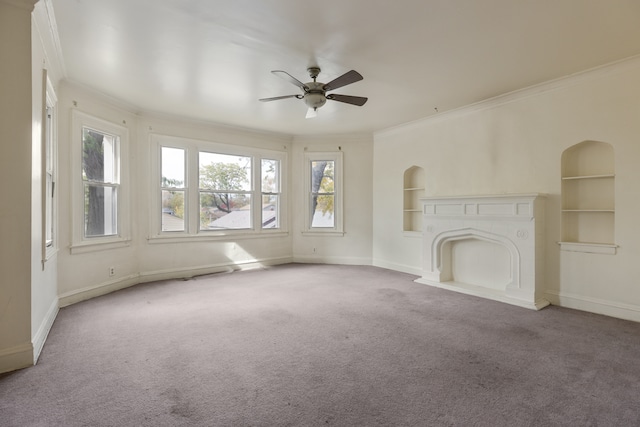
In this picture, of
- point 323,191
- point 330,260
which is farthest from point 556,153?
point 330,260

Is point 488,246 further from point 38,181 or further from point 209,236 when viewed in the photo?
point 38,181

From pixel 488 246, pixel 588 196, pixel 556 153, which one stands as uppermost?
pixel 556 153

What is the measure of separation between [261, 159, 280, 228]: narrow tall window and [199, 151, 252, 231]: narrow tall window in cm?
34

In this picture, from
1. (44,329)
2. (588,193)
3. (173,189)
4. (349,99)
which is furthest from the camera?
(173,189)

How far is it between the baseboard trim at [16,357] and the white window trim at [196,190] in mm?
2866

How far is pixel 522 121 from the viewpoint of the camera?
4.20m

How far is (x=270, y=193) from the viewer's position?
659 cm

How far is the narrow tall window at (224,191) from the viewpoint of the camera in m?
5.77

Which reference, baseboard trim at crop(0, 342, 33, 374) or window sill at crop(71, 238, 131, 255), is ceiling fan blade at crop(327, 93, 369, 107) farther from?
window sill at crop(71, 238, 131, 255)

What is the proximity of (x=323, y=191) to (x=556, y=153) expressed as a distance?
409cm

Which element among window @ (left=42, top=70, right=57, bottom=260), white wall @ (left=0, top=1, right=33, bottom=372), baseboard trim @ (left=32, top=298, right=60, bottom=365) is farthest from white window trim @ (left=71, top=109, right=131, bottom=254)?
white wall @ (left=0, top=1, right=33, bottom=372)

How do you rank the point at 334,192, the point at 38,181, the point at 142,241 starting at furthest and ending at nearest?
the point at 334,192, the point at 142,241, the point at 38,181

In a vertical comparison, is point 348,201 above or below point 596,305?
above

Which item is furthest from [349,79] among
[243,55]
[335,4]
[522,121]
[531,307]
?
[531,307]
